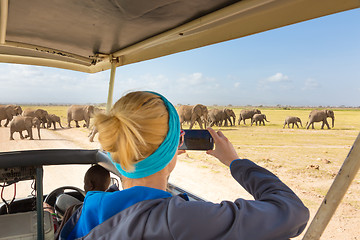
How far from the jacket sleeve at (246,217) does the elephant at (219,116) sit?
13939mm

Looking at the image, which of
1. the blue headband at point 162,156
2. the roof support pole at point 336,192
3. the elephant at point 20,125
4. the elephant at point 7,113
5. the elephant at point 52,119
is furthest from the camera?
the elephant at point 52,119

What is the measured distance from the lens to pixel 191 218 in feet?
1.43

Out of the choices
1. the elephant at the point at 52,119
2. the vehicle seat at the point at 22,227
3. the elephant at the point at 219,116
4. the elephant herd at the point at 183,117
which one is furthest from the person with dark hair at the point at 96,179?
the elephant at the point at 52,119

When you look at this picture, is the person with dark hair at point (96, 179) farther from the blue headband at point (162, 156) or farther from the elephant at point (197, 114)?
the elephant at point (197, 114)

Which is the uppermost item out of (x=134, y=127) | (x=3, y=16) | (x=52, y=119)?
(x=3, y=16)

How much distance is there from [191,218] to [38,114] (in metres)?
14.5

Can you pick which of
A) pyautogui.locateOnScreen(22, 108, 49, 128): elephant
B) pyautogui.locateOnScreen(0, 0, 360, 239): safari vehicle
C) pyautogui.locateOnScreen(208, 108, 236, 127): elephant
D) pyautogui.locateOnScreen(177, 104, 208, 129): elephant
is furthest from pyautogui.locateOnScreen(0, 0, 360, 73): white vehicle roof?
pyautogui.locateOnScreen(208, 108, 236, 127): elephant

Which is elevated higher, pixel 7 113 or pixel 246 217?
pixel 246 217

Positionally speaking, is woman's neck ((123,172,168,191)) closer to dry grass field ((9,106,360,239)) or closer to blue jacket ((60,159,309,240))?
blue jacket ((60,159,309,240))

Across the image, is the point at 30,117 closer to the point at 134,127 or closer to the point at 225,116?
the point at 225,116

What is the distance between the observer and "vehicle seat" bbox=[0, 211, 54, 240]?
97cm

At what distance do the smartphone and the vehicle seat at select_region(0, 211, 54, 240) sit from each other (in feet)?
2.25

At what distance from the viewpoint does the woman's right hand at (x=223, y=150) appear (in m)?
0.74

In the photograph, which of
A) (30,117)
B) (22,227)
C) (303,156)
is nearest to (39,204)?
(22,227)
